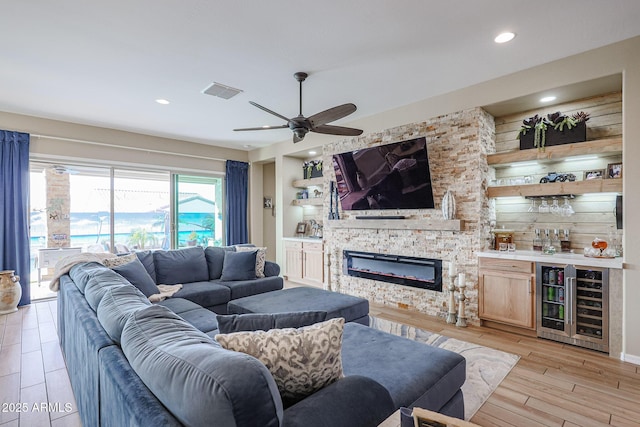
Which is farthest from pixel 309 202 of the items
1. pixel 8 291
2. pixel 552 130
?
pixel 8 291

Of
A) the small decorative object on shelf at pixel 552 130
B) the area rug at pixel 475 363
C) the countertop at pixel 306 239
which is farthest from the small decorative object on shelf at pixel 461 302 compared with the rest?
the countertop at pixel 306 239

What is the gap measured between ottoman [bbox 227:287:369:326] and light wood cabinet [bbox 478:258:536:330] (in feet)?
4.73

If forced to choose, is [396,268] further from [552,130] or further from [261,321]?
[261,321]

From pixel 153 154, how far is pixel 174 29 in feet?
12.7

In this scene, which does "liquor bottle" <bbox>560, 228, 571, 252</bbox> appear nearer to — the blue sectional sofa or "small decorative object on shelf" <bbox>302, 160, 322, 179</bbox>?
the blue sectional sofa

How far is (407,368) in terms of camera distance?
1712mm

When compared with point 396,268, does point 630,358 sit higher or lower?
lower

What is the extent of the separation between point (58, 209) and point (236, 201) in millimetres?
2971

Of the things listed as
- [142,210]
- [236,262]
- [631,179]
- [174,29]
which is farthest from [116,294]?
[142,210]

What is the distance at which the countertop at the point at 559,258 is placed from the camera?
9.36 ft

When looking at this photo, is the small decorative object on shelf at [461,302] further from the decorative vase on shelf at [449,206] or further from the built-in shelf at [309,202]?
the built-in shelf at [309,202]

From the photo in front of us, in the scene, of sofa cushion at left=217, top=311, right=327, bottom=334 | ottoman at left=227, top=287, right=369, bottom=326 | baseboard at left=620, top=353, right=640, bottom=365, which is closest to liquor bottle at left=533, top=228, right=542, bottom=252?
baseboard at left=620, top=353, right=640, bottom=365

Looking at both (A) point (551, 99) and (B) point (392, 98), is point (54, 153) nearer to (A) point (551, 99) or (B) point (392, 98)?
(B) point (392, 98)

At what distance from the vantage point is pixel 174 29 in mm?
2523
